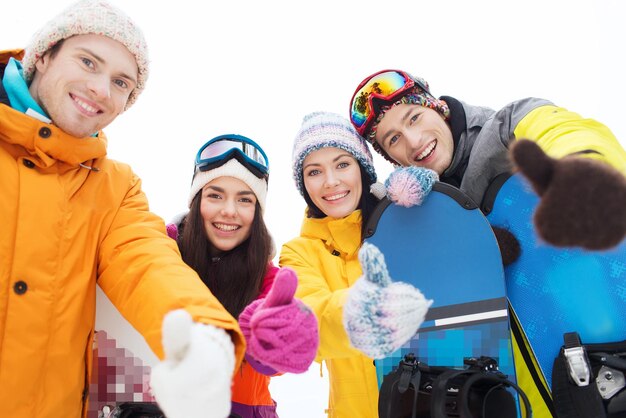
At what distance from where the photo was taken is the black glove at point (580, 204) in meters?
0.84

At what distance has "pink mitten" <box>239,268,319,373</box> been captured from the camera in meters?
0.95

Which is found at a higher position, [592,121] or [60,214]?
[592,121]

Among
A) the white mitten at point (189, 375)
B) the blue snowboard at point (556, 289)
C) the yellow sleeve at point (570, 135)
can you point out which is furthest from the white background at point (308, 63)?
the white mitten at point (189, 375)

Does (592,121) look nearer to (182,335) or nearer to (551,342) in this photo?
(551,342)

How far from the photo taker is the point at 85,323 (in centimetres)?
119

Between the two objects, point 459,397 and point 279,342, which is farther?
point 459,397

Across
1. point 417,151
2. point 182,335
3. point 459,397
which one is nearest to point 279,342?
point 182,335

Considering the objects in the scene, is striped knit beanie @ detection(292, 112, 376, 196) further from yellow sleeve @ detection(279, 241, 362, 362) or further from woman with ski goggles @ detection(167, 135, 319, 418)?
yellow sleeve @ detection(279, 241, 362, 362)

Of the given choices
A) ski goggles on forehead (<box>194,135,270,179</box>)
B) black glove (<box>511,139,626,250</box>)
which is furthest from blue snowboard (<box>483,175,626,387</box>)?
ski goggles on forehead (<box>194,135,270,179</box>)

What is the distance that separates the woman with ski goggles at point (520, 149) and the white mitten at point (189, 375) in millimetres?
668

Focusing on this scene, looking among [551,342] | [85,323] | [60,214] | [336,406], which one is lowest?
[336,406]

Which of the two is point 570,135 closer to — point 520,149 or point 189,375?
point 520,149

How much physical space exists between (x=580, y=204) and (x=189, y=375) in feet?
2.50

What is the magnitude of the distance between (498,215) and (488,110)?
19.8 inches
